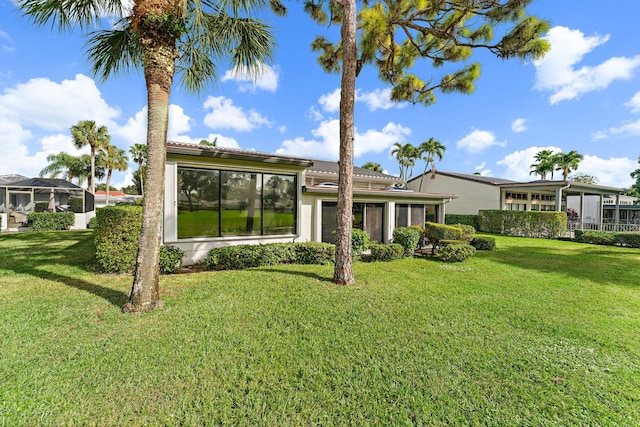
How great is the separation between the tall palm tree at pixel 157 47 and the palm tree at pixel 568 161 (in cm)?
3626

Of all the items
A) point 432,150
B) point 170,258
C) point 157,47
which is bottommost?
point 170,258

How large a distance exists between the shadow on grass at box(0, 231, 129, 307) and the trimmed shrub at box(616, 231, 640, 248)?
76.6 ft

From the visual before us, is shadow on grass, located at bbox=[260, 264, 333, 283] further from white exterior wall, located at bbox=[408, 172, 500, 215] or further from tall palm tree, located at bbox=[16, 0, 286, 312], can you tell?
white exterior wall, located at bbox=[408, 172, 500, 215]

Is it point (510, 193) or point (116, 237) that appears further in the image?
point (510, 193)

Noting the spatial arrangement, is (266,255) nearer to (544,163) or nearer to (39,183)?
(39,183)

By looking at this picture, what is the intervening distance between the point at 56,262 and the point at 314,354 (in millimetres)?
9325

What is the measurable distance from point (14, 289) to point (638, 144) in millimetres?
34127

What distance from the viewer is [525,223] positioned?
1872cm

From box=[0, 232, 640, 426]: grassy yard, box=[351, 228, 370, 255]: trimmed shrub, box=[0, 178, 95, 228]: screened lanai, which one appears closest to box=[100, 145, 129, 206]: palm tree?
box=[0, 178, 95, 228]: screened lanai

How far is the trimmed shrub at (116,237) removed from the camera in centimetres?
655

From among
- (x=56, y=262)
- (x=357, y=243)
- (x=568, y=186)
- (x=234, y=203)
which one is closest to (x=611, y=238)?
(x=568, y=186)

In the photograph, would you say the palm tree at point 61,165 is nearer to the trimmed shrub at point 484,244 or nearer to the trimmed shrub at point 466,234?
the trimmed shrub at point 466,234

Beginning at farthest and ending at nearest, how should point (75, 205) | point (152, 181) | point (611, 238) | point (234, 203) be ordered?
point (75, 205)
point (611, 238)
point (234, 203)
point (152, 181)

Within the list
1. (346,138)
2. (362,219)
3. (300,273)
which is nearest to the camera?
(346,138)
